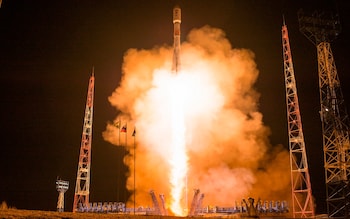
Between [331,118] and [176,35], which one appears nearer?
[331,118]

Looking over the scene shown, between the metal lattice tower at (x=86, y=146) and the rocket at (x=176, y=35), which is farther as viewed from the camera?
the metal lattice tower at (x=86, y=146)

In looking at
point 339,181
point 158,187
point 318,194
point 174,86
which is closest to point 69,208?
point 158,187

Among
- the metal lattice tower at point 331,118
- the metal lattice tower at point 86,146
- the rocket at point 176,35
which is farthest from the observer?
the metal lattice tower at point 86,146

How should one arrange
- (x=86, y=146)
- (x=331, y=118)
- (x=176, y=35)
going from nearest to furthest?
(x=331, y=118)
(x=176, y=35)
(x=86, y=146)

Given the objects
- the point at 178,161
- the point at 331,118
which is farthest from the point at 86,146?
the point at 331,118

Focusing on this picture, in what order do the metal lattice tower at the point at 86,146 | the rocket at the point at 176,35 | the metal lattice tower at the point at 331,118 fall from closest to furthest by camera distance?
the metal lattice tower at the point at 331,118
the rocket at the point at 176,35
the metal lattice tower at the point at 86,146

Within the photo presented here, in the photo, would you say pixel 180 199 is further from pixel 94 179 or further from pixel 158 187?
pixel 94 179

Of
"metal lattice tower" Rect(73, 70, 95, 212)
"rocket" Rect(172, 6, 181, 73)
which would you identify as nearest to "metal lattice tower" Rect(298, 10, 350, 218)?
"rocket" Rect(172, 6, 181, 73)

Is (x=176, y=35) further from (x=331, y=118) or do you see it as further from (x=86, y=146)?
(x=331, y=118)

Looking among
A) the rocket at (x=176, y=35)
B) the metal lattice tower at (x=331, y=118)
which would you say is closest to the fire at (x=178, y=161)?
the rocket at (x=176, y=35)

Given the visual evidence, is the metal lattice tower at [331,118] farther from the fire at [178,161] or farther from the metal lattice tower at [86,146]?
the metal lattice tower at [86,146]

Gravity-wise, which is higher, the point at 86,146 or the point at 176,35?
the point at 176,35

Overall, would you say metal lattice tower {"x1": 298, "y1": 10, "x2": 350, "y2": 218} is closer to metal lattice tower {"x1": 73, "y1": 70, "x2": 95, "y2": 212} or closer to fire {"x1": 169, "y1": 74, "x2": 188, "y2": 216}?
fire {"x1": 169, "y1": 74, "x2": 188, "y2": 216}

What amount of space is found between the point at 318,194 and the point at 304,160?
58.6ft
